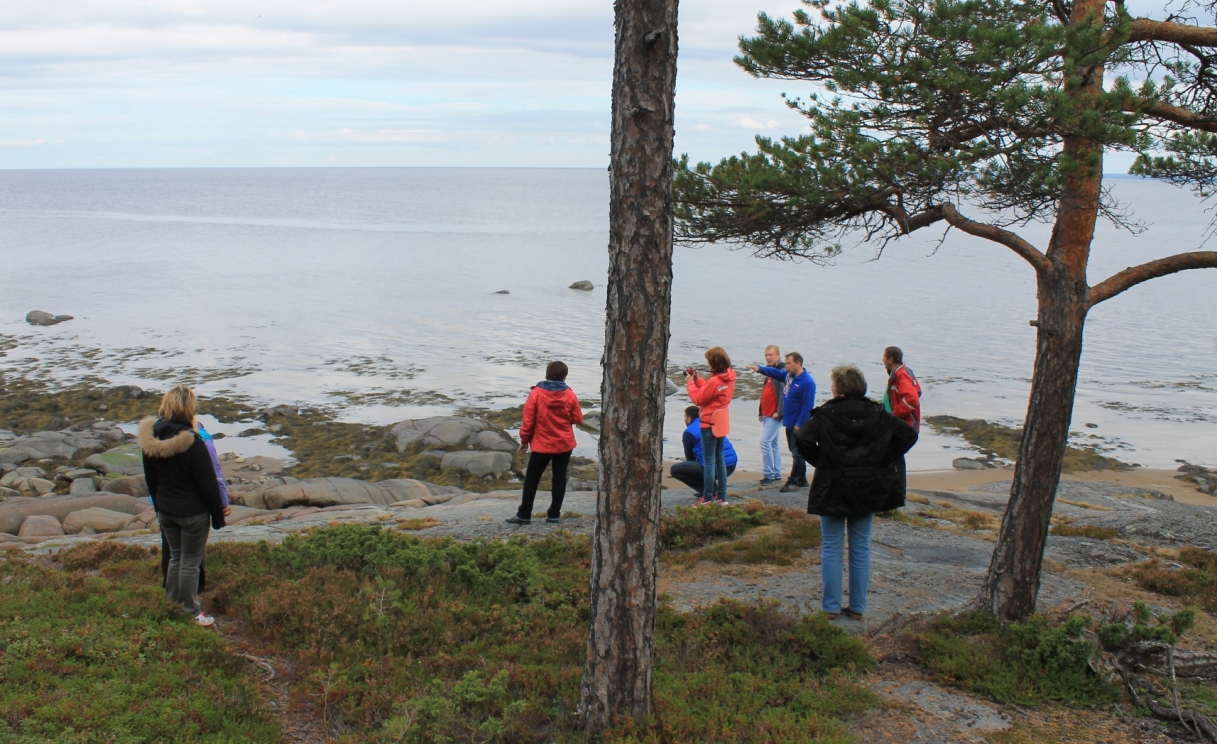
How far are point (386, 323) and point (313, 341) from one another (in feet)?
16.2

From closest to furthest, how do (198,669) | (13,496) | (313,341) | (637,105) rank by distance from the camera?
(637,105) < (198,669) < (13,496) < (313,341)

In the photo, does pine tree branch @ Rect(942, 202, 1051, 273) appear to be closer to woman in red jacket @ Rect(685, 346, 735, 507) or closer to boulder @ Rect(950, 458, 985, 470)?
woman in red jacket @ Rect(685, 346, 735, 507)

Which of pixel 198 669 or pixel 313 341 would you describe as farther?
pixel 313 341

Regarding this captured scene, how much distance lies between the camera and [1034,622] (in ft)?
21.0

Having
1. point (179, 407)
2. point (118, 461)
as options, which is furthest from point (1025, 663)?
point (118, 461)

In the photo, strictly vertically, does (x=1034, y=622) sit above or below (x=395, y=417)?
above

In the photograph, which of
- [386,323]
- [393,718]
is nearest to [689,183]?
[393,718]

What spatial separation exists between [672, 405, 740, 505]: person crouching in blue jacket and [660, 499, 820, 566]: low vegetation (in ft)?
3.53

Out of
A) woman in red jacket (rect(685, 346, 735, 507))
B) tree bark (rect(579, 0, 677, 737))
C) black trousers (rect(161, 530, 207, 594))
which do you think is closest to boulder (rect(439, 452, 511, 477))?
woman in red jacket (rect(685, 346, 735, 507))

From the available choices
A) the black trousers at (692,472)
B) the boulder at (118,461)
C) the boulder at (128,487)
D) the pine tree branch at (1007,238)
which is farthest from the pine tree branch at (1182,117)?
the boulder at (118,461)

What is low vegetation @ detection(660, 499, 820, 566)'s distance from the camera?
30.2 feet

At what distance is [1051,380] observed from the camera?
6.71 meters

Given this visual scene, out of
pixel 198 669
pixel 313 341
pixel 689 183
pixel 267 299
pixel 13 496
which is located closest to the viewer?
pixel 198 669

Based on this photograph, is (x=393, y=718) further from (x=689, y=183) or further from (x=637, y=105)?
(x=689, y=183)
